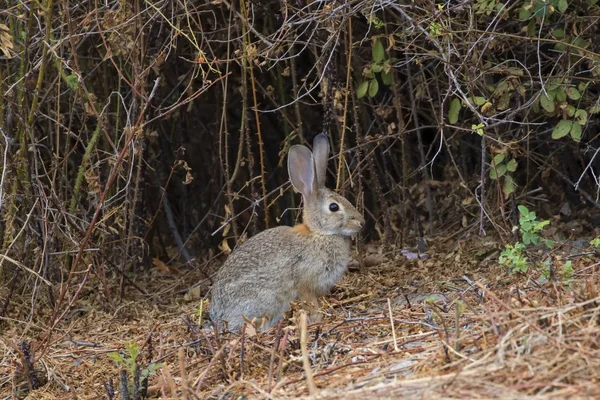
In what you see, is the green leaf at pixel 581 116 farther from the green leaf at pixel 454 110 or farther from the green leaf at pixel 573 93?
the green leaf at pixel 454 110

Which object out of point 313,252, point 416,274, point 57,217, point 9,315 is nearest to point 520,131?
point 416,274

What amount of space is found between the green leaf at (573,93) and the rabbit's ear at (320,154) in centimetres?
Answer: 137

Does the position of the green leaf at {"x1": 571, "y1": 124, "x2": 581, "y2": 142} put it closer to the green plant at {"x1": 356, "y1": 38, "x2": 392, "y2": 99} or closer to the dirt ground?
the dirt ground

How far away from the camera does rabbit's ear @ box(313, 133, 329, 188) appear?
562cm

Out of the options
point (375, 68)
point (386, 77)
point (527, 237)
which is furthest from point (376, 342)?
point (386, 77)

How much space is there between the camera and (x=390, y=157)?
667 centimetres

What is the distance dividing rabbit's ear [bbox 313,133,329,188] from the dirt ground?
2.13 ft

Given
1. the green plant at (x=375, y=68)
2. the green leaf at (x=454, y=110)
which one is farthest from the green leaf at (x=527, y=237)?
the green plant at (x=375, y=68)

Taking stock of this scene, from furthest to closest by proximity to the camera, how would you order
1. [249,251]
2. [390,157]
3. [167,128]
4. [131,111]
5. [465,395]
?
[167,128] → [390,157] → [131,111] → [249,251] → [465,395]

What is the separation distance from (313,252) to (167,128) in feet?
7.29

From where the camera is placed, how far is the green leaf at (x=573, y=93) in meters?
5.16

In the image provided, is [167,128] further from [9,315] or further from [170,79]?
[9,315]

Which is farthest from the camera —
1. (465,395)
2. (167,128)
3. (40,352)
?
(167,128)

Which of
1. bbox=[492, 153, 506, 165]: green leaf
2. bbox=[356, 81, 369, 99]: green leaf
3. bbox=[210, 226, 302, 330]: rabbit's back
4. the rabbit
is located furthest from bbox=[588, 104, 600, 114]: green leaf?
bbox=[210, 226, 302, 330]: rabbit's back
